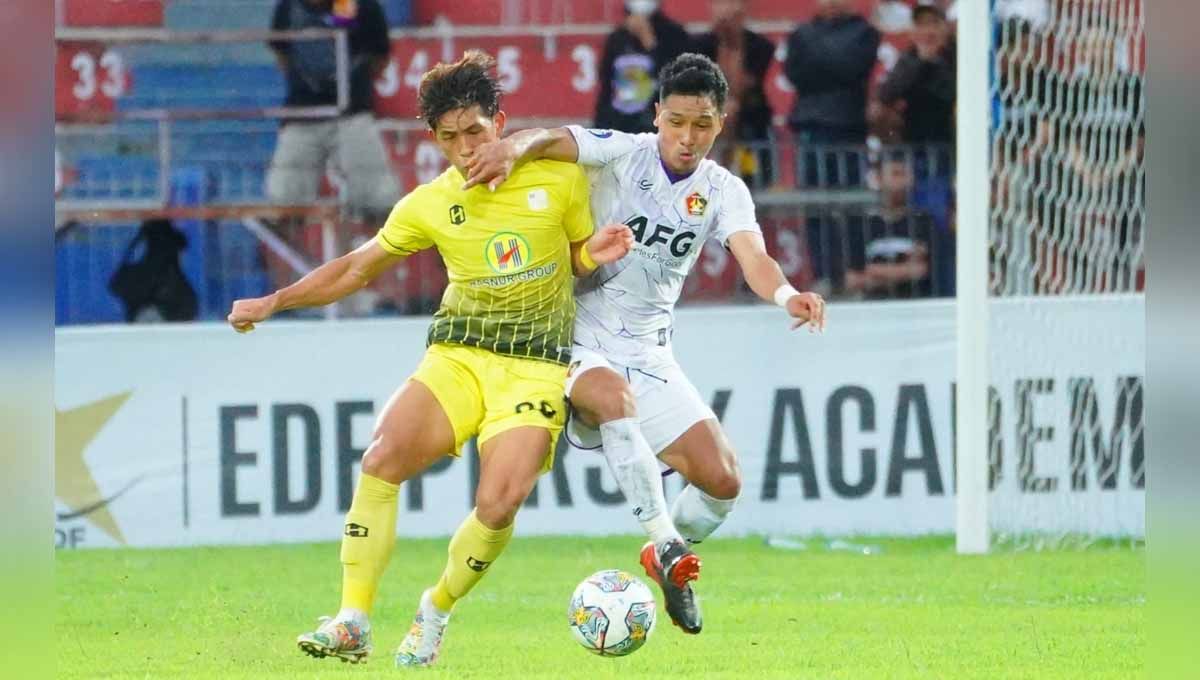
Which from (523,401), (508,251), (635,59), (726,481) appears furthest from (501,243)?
(635,59)

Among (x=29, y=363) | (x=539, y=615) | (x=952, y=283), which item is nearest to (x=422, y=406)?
(x=539, y=615)

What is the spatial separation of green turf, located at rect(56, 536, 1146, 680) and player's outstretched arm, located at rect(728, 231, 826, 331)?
1.21 metres

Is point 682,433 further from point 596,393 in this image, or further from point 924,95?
point 924,95

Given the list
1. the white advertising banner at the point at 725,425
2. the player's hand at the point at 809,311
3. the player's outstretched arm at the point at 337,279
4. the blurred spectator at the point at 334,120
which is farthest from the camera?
the blurred spectator at the point at 334,120

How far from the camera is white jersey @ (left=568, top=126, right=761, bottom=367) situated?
716 cm

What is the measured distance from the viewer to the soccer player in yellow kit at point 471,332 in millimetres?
6484

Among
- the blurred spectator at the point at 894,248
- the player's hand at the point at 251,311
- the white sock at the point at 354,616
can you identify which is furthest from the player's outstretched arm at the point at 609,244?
the blurred spectator at the point at 894,248

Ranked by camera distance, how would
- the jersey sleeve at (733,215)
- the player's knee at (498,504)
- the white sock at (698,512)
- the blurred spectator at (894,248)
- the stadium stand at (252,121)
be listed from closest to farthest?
the player's knee at (498,504), the jersey sleeve at (733,215), the white sock at (698,512), the blurred spectator at (894,248), the stadium stand at (252,121)

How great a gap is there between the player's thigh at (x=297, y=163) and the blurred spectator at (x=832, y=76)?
334 cm

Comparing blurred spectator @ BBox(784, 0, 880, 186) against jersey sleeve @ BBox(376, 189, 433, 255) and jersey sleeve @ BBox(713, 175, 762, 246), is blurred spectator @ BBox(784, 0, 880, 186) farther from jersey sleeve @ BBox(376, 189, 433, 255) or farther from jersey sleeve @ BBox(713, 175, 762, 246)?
jersey sleeve @ BBox(376, 189, 433, 255)

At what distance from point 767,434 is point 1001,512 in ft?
5.05

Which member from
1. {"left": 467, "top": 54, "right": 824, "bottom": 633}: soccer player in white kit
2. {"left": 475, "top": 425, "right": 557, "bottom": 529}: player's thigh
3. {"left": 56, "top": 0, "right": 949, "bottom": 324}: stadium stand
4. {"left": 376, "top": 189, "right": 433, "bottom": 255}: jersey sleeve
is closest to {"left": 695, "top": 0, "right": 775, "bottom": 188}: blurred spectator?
{"left": 56, "top": 0, "right": 949, "bottom": 324}: stadium stand

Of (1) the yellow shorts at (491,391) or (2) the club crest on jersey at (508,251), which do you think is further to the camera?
(2) the club crest on jersey at (508,251)

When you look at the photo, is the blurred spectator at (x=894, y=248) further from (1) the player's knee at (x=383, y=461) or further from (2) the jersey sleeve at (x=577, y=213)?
(1) the player's knee at (x=383, y=461)
